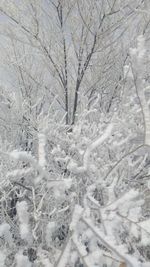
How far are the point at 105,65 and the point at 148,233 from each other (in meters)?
7.10

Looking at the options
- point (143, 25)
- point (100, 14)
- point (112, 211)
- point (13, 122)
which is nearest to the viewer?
A: point (112, 211)

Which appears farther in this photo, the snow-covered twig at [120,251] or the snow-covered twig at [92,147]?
the snow-covered twig at [92,147]

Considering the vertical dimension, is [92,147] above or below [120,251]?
above

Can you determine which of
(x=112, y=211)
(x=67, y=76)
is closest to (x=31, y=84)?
(x=67, y=76)

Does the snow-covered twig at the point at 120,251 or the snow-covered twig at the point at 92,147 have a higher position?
the snow-covered twig at the point at 92,147

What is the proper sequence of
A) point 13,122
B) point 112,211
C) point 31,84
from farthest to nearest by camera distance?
point 31,84, point 13,122, point 112,211

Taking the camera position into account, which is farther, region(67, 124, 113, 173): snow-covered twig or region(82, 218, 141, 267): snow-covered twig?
region(67, 124, 113, 173): snow-covered twig

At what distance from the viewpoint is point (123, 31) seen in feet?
25.6

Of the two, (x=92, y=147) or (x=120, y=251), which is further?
(x=92, y=147)

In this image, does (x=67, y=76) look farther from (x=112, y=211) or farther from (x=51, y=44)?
(x=112, y=211)

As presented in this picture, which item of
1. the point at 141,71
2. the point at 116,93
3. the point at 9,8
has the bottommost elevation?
the point at 141,71

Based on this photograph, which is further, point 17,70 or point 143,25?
point 17,70

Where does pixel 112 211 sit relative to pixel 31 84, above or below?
below

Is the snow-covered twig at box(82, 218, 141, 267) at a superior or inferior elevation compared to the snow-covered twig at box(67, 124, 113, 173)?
inferior
